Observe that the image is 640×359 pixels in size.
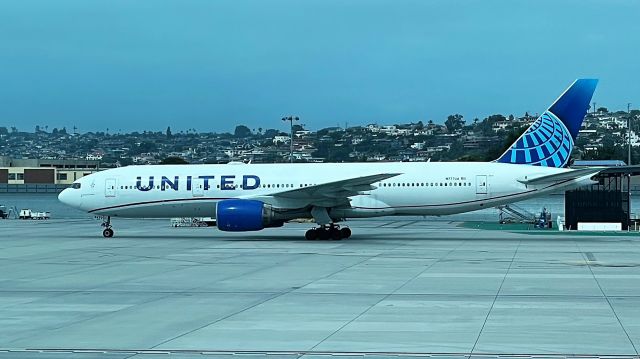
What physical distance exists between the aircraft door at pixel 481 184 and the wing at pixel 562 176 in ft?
4.27

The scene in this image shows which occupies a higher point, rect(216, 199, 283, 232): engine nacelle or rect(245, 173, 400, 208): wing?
rect(245, 173, 400, 208): wing

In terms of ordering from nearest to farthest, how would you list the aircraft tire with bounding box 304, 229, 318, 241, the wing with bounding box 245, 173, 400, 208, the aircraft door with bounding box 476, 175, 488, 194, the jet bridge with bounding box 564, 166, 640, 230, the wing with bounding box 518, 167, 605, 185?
the wing with bounding box 245, 173, 400, 208, the wing with bounding box 518, 167, 605, 185, the aircraft door with bounding box 476, 175, 488, 194, the aircraft tire with bounding box 304, 229, 318, 241, the jet bridge with bounding box 564, 166, 640, 230

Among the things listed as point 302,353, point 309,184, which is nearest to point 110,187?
point 309,184

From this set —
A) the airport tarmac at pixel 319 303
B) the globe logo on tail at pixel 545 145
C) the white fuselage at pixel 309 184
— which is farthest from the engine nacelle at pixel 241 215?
the globe logo on tail at pixel 545 145

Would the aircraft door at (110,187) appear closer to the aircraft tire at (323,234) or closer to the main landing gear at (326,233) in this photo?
the main landing gear at (326,233)

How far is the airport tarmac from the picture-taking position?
11.2m

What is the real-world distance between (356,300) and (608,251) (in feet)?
48.8

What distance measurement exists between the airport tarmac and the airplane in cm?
522

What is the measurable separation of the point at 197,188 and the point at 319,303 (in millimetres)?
20766

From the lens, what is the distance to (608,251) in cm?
2809

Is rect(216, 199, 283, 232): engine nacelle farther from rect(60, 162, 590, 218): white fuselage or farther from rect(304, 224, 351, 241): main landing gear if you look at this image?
rect(304, 224, 351, 241): main landing gear

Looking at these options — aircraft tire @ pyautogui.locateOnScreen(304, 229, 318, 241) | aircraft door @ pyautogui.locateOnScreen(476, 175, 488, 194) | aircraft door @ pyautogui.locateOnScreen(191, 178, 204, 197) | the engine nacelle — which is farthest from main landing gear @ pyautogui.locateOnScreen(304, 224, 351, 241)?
aircraft door @ pyautogui.locateOnScreen(476, 175, 488, 194)

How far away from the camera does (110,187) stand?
36.7m

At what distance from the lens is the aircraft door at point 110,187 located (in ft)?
120
